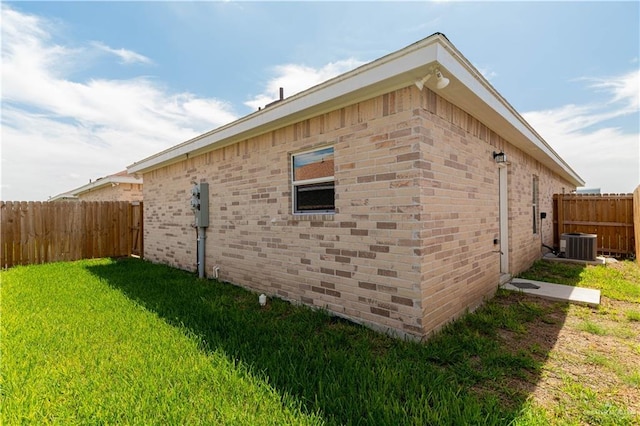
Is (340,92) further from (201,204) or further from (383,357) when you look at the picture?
(201,204)

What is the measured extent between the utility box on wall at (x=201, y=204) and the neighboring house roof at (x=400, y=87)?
3.20 feet

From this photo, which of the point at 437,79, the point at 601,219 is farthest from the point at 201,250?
the point at 601,219

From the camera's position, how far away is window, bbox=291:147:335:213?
4363mm

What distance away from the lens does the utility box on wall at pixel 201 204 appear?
673 cm

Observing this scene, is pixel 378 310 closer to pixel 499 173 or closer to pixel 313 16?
pixel 499 173

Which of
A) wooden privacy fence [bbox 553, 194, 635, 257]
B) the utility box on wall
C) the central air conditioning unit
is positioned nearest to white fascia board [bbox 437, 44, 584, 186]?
the central air conditioning unit

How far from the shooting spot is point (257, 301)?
5.00 metres

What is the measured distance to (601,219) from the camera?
10164mm

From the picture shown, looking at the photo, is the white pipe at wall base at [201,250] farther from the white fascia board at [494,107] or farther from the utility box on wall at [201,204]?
the white fascia board at [494,107]

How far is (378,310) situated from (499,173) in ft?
14.1

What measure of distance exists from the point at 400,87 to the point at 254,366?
11.3 ft

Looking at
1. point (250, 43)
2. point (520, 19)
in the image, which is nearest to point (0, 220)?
point (250, 43)

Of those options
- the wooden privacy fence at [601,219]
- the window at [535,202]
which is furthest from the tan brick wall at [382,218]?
the wooden privacy fence at [601,219]

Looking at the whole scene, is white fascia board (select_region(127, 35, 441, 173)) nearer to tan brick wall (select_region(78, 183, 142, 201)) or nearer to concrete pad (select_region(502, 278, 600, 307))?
concrete pad (select_region(502, 278, 600, 307))
